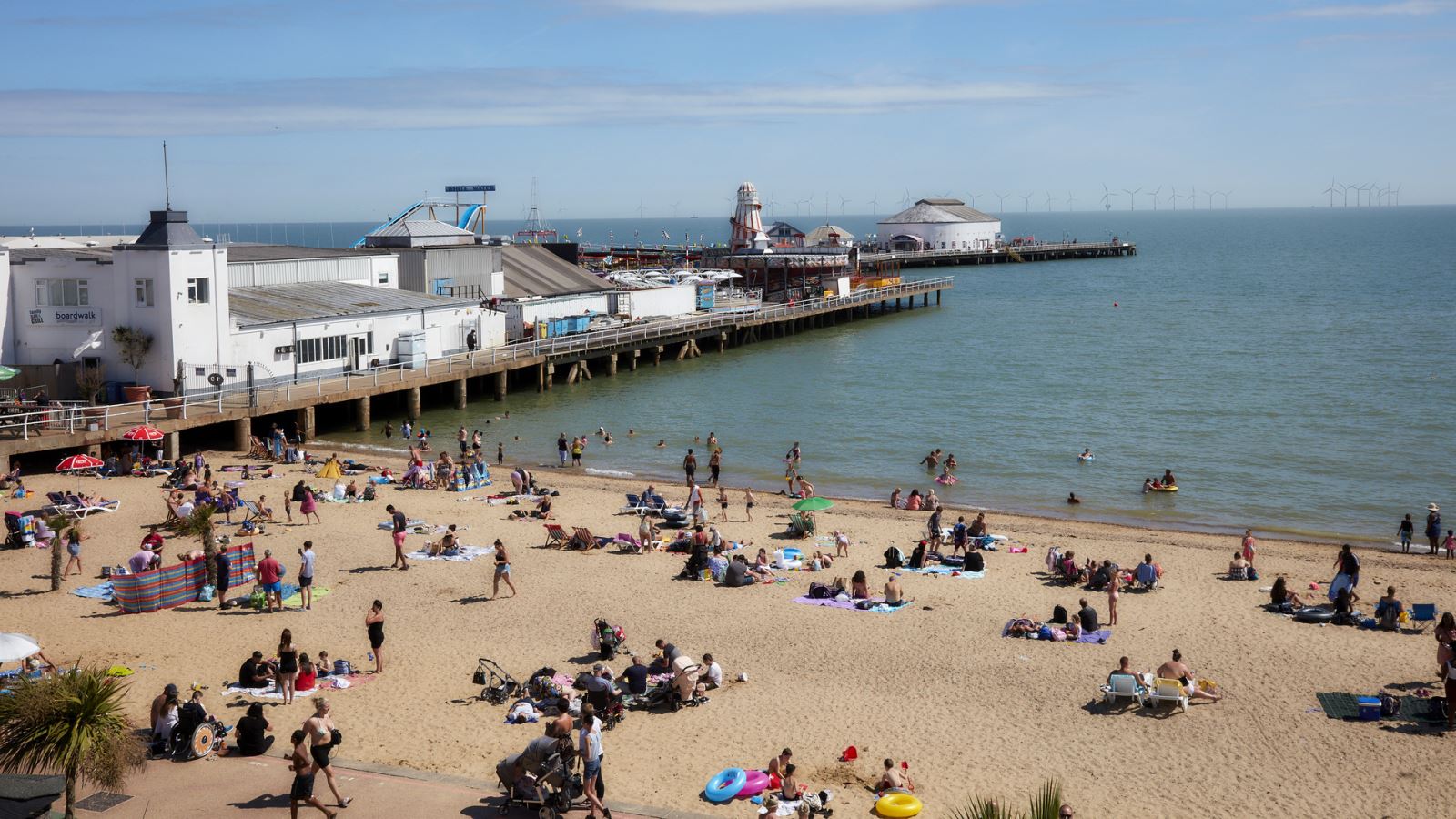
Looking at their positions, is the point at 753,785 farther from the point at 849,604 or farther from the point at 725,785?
the point at 849,604

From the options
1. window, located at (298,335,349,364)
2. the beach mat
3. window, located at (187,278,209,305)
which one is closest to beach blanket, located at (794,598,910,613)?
the beach mat

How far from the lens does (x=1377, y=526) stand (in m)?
27.8

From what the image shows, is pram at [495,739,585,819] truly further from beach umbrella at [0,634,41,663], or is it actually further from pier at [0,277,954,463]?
pier at [0,277,954,463]

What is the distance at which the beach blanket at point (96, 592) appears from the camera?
18703 mm

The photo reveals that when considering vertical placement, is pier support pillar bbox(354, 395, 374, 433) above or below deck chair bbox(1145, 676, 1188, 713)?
above

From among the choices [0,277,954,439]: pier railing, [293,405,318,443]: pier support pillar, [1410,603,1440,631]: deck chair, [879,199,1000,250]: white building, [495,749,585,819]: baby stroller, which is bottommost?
[1410,603,1440,631]: deck chair

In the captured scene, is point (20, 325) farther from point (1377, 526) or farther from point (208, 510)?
point (1377, 526)

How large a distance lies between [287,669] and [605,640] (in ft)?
12.8

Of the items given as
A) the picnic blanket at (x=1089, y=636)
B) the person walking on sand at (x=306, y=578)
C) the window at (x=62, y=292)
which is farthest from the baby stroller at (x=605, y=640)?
the window at (x=62, y=292)

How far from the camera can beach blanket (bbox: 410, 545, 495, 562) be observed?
2173 centimetres

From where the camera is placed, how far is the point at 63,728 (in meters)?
10.2

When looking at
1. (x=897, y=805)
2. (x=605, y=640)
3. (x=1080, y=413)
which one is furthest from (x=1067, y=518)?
(x=897, y=805)

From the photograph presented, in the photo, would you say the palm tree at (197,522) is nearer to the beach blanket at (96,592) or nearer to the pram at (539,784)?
the beach blanket at (96,592)

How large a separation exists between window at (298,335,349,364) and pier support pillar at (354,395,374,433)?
5.16 ft
